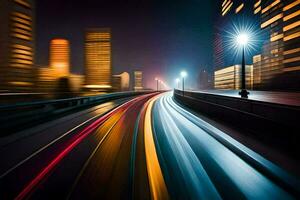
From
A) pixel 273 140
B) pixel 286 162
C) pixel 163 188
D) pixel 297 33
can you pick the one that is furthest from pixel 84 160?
pixel 297 33

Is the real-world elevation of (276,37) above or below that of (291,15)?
below

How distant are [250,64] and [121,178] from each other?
17336cm

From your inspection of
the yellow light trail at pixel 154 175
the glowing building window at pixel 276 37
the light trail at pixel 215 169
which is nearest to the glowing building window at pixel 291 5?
the glowing building window at pixel 276 37

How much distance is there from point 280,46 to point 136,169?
12500 cm

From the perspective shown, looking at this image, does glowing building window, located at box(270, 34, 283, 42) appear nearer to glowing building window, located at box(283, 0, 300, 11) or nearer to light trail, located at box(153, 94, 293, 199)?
glowing building window, located at box(283, 0, 300, 11)

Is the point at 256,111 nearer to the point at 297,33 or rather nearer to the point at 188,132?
the point at 188,132

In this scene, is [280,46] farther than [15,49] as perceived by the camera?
No

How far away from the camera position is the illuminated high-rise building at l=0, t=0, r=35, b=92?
15162cm

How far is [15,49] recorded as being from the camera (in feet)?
513

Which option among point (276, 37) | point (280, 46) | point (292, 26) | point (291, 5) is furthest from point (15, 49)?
point (292, 26)

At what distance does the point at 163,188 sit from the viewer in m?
4.83

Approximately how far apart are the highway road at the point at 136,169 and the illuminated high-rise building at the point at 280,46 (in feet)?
280

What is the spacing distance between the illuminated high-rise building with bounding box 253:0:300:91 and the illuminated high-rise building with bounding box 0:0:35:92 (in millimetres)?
137082

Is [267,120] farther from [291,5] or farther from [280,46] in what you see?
[280,46]
